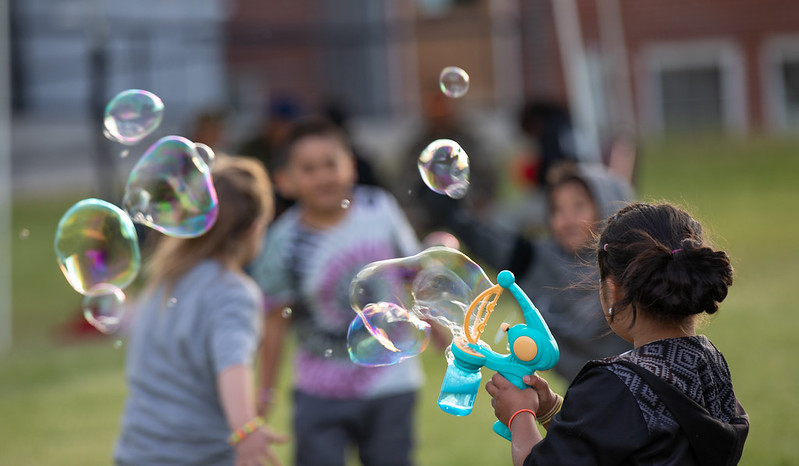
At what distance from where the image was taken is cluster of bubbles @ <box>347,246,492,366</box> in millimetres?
2590

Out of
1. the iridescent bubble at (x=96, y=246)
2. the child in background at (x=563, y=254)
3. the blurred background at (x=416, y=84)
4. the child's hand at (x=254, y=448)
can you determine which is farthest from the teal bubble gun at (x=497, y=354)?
the blurred background at (x=416, y=84)

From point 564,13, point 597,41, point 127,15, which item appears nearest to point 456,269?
point 564,13

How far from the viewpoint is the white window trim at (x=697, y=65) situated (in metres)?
16.3

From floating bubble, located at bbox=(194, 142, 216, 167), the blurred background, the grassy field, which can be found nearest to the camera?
floating bubble, located at bbox=(194, 142, 216, 167)

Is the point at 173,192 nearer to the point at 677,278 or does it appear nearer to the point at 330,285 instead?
the point at 330,285

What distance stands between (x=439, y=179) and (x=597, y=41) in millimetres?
13682

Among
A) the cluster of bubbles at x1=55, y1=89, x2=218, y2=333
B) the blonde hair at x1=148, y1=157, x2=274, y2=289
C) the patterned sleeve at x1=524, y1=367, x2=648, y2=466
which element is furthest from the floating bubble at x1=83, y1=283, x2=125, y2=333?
the patterned sleeve at x1=524, y1=367, x2=648, y2=466

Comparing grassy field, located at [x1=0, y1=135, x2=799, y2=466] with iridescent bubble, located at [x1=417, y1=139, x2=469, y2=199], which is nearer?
iridescent bubble, located at [x1=417, y1=139, x2=469, y2=199]

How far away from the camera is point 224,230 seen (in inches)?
129

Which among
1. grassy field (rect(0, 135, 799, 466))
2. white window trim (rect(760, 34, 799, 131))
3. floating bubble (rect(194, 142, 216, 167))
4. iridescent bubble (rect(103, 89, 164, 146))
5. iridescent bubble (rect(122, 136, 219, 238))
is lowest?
grassy field (rect(0, 135, 799, 466))

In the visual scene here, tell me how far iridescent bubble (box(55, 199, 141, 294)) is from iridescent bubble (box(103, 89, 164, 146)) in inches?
15.5

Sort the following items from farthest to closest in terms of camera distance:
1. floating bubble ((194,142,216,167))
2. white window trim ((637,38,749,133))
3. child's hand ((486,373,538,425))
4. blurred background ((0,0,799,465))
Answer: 1. white window trim ((637,38,749,133))
2. blurred background ((0,0,799,465))
3. floating bubble ((194,142,216,167))
4. child's hand ((486,373,538,425))

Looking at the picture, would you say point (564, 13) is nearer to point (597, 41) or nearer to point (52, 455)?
point (597, 41)

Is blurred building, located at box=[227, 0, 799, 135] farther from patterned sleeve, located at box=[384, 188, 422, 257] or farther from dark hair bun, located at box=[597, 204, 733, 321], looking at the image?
dark hair bun, located at box=[597, 204, 733, 321]
